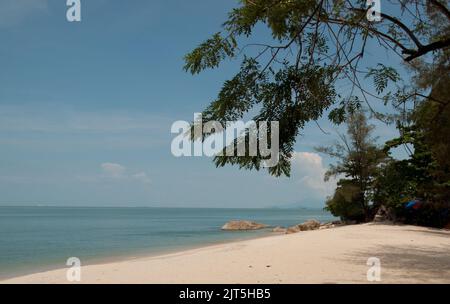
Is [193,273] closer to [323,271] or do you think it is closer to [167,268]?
[167,268]

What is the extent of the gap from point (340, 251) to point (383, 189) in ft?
63.7

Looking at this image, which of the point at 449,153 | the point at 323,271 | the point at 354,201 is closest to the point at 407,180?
the point at 354,201

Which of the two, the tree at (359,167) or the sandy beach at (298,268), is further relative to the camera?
the tree at (359,167)

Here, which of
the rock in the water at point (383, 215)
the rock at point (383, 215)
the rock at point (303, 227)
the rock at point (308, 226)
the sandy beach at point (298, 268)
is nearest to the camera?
the sandy beach at point (298, 268)

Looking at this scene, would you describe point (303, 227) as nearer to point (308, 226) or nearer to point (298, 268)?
point (308, 226)

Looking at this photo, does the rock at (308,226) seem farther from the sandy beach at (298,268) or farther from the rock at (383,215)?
the sandy beach at (298,268)

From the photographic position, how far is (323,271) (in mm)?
9945

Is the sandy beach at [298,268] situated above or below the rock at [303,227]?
above

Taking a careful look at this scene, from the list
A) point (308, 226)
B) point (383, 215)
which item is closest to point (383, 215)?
point (383, 215)

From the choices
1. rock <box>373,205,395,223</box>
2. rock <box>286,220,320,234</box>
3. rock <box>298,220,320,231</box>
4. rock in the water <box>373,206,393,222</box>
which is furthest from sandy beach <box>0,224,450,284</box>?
rock <box>298,220,320,231</box>

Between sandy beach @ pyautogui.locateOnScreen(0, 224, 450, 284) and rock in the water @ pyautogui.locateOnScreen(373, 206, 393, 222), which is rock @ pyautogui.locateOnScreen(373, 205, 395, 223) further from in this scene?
sandy beach @ pyautogui.locateOnScreen(0, 224, 450, 284)

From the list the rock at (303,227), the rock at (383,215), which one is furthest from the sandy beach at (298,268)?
the rock at (303,227)

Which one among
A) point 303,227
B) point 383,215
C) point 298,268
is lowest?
point 303,227

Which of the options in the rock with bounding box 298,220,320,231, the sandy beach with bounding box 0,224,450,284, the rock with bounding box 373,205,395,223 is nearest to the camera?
the sandy beach with bounding box 0,224,450,284
